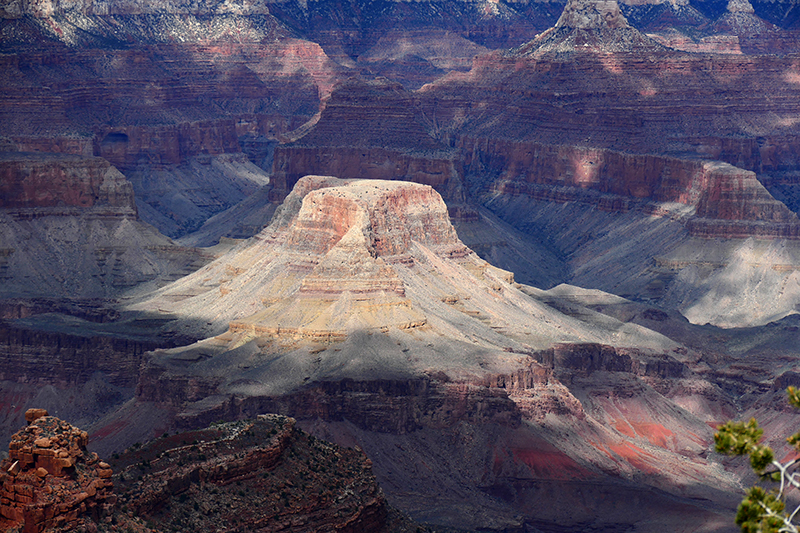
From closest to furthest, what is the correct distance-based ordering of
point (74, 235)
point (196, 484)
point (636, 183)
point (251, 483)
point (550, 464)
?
point (196, 484), point (251, 483), point (550, 464), point (74, 235), point (636, 183)

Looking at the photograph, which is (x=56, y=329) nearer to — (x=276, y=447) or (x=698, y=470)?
(x=698, y=470)

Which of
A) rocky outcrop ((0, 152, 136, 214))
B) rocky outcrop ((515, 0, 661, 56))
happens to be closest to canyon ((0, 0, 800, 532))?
rocky outcrop ((0, 152, 136, 214))

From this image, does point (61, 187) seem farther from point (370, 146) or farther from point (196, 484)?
point (196, 484)

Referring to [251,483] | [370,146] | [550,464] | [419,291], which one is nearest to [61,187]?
[370,146]

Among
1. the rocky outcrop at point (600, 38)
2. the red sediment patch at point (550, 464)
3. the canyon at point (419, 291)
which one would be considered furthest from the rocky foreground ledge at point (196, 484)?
the rocky outcrop at point (600, 38)

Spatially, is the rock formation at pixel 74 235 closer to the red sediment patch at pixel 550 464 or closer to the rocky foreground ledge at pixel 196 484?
the red sediment patch at pixel 550 464
